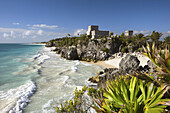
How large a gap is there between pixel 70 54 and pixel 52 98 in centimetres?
1832

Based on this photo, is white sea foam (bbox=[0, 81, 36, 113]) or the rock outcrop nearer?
white sea foam (bbox=[0, 81, 36, 113])

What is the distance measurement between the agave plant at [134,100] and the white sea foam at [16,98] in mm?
6390

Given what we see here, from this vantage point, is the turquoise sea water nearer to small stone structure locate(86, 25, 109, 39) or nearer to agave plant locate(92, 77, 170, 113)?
agave plant locate(92, 77, 170, 113)

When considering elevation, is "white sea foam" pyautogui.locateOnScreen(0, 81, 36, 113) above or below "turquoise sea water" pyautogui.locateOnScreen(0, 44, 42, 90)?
below

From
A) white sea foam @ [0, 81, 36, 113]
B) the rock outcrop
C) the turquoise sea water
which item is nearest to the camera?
white sea foam @ [0, 81, 36, 113]

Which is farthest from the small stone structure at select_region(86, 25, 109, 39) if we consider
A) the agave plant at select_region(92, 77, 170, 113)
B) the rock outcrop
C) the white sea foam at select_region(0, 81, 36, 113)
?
the agave plant at select_region(92, 77, 170, 113)

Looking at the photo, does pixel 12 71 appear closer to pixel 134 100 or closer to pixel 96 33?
pixel 134 100

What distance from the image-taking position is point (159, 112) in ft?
7.12

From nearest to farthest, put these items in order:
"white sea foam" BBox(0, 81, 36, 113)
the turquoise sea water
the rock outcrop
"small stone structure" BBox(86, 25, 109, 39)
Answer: "white sea foam" BBox(0, 81, 36, 113)
the rock outcrop
the turquoise sea water
"small stone structure" BBox(86, 25, 109, 39)

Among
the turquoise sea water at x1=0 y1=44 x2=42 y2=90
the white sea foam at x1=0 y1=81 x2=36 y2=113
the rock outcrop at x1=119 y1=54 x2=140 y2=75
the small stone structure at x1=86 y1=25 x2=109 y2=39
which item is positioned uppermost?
the small stone structure at x1=86 y1=25 x2=109 y2=39

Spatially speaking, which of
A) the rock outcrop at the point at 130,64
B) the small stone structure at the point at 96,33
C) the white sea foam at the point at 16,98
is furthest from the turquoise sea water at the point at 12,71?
the small stone structure at the point at 96,33

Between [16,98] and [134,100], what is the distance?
344 inches

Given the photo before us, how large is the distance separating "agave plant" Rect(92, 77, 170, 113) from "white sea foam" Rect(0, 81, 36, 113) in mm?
6390

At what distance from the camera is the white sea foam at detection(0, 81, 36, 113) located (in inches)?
265
